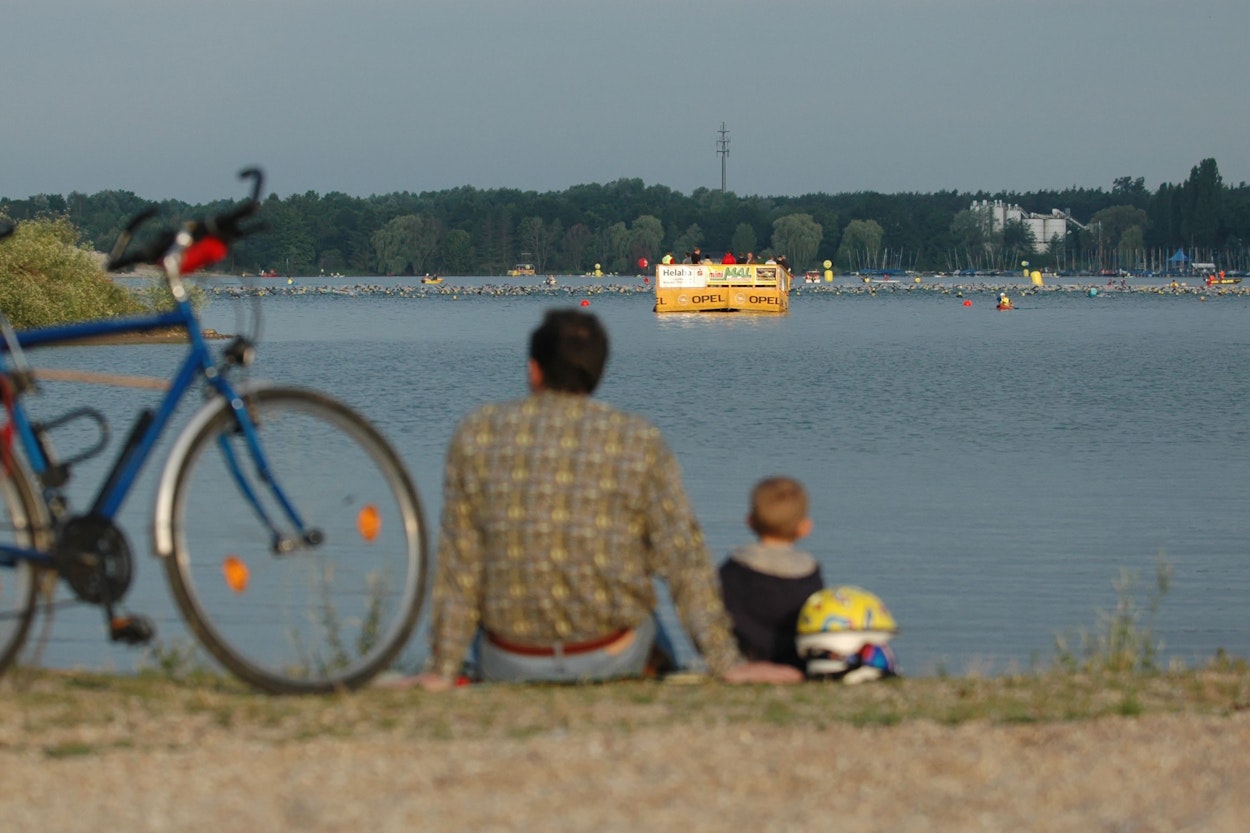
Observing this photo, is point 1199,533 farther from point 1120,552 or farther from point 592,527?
point 592,527

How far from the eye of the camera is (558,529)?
532 cm

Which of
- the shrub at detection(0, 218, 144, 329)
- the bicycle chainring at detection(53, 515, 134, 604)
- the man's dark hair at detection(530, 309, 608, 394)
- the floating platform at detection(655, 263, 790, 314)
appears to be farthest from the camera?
the floating platform at detection(655, 263, 790, 314)

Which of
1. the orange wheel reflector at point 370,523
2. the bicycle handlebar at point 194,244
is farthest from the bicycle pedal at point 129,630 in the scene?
the bicycle handlebar at point 194,244

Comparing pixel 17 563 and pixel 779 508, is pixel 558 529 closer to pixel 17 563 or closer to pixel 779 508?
pixel 779 508

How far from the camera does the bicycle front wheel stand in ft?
16.1

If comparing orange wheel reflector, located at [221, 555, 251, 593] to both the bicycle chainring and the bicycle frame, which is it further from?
the bicycle chainring

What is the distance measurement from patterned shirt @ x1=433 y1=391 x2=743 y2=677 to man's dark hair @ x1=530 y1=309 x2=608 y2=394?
45 mm

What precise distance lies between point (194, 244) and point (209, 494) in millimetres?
692

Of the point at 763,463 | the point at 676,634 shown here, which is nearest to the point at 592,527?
the point at 676,634

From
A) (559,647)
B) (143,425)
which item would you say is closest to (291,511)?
(143,425)

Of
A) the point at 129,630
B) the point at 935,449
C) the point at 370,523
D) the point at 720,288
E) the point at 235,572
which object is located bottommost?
the point at 935,449

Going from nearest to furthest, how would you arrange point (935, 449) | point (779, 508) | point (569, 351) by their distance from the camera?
1. point (569, 351)
2. point (779, 508)
3. point (935, 449)

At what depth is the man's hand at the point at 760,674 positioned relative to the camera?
5.62 m

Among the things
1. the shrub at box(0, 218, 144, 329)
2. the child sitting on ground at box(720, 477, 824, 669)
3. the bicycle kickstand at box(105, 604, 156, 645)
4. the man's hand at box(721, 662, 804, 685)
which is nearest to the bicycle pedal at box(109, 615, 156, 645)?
the bicycle kickstand at box(105, 604, 156, 645)
